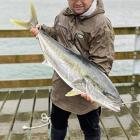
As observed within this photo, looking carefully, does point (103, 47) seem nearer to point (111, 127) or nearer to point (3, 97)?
point (111, 127)

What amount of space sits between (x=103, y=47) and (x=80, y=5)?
0.35 m

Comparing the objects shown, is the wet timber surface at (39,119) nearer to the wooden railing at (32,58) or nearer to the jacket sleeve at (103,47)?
the wooden railing at (32,58)

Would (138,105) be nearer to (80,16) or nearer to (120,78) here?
(120,78)

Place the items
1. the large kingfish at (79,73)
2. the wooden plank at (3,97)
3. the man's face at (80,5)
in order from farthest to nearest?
the wooden plank at (3,97) < the man's face at (80,5) < the large kingfish at (79,73)

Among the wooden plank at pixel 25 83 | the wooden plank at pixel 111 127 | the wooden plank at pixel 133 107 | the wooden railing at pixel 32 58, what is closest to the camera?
the wooden plank at pixel 111 127

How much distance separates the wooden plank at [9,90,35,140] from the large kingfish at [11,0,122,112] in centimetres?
171

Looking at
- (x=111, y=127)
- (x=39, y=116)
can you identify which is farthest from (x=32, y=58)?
(x=111, y=127)

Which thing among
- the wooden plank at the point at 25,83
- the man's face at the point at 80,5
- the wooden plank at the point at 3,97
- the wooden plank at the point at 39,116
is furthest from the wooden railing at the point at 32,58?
the man's face at the point at 80,5

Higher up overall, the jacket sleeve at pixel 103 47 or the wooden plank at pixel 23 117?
the jacket sleeve at pixel 103 47

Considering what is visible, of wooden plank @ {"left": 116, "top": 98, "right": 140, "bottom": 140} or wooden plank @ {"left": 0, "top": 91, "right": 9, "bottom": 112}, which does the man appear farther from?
wooden plank @ {"left": 0, "top": 91, "right": 9, "bottom": 112}

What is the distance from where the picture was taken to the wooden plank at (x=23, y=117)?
4438 millimetres

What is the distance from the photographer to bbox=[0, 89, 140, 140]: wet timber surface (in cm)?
443

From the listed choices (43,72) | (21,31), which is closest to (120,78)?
(21,31)

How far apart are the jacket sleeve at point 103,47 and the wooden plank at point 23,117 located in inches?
72.5
